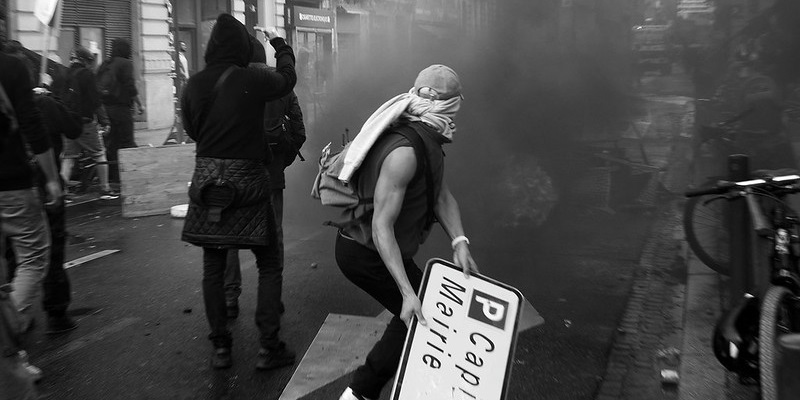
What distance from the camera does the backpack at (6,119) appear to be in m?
3.86

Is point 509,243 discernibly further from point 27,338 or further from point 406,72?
point 406,72

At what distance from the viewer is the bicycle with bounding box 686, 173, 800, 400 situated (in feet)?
11.2

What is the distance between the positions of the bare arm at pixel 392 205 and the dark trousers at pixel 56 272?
2.48 m

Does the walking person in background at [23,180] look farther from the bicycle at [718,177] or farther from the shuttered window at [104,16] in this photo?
the shuttered window at [104,16]

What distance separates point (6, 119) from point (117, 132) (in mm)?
7712

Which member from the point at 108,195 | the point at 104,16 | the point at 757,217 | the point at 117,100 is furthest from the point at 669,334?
the point at 104,16

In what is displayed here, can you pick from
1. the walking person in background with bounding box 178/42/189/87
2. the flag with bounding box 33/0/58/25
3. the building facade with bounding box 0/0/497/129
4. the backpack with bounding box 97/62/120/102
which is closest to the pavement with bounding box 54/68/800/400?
the building facade with bounding box 0/0/497/129

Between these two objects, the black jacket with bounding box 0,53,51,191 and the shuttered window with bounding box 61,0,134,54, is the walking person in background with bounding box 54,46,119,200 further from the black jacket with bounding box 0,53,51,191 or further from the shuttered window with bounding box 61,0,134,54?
the shuttered window with bounding box 61,0,134,54

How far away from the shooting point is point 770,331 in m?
3.40

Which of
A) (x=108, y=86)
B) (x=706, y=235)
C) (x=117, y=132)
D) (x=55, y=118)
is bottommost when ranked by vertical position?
(x=706, y=235)

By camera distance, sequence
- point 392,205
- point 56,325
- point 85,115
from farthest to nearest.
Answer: point 85,115 → point 56,325 → point 392,205

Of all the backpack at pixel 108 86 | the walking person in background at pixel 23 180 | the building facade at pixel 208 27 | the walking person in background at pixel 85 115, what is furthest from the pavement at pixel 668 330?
the backpack at pixel 108 86

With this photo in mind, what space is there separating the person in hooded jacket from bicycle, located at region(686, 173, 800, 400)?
216cm

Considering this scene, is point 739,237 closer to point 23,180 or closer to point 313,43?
point 23,180
